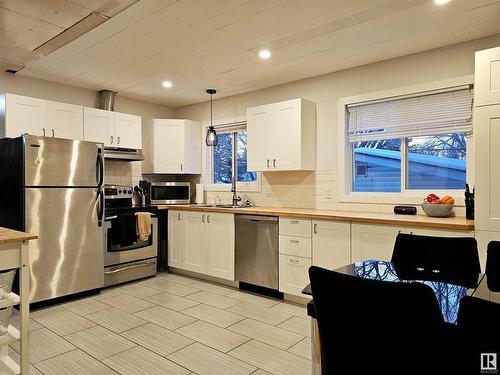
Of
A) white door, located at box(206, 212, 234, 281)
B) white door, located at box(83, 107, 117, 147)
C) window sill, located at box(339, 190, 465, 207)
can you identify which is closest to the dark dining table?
window sill, located at box(339, 190, 465, 207)

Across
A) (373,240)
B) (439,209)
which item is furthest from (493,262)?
(439,209)

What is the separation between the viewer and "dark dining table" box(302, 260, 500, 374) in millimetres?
1294

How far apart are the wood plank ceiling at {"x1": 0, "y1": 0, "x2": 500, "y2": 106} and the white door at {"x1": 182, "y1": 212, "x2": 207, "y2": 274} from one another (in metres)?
1.74

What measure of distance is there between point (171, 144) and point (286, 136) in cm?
196

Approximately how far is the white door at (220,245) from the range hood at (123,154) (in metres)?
1.39

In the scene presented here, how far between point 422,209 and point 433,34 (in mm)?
1567

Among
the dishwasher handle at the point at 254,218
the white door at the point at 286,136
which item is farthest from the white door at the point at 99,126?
the white door at the point at 286,136

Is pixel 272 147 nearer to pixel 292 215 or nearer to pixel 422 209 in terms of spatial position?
pixel 292 215

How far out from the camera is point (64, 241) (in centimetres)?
362

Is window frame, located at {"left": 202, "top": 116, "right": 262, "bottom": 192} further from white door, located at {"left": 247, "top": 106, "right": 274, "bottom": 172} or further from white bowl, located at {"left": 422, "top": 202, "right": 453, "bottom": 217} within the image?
white bowl, located at {"left": 422, "top": 202, "right": 453, "bottom": 217}

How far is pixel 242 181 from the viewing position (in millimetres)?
4984

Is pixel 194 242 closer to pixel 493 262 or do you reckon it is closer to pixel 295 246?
pixel 295 246

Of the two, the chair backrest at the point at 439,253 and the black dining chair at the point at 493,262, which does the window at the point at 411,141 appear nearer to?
the chair backrest at the point at 439,253

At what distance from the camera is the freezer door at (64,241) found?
341 cm
